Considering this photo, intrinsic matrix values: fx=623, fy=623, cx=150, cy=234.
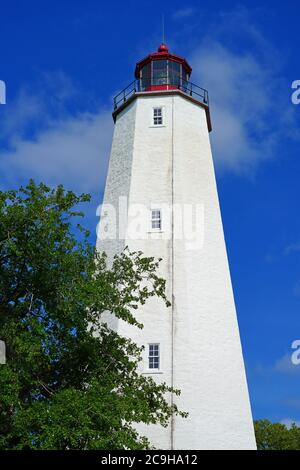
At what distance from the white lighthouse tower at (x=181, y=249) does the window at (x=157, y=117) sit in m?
0.05

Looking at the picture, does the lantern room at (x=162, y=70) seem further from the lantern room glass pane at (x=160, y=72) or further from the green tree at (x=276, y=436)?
the green tree at (x=276, y=436)

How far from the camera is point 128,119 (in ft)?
104

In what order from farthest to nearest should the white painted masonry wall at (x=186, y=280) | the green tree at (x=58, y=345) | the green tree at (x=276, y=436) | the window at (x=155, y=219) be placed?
the green tree at (x=276, y=436)
the window at (x=155, y=219)
the white painted masonry wall at (x=186, y=280)
the green tree at (x=58, y=345)

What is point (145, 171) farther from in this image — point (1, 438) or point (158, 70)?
point (1, 438)

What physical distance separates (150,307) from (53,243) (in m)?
9.22

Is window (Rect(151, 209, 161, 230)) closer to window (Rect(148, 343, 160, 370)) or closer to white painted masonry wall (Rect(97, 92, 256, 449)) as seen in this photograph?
white painted masonry wall (Rect(97, 92, 256, 449))

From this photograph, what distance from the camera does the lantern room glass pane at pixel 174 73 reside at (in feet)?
110

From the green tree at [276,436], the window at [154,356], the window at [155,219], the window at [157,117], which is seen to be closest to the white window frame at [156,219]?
the window at [155,219]

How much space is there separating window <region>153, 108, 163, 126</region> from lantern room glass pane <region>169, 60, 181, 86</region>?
9.66 feet

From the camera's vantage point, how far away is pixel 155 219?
28250mm

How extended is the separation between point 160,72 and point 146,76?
31.5 inches

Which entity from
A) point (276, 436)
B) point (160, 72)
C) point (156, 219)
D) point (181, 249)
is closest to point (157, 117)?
point (160, 72)

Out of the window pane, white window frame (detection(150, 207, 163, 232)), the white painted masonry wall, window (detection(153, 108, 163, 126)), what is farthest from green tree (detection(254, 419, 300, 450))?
Result: window (detection(153, 108, 163, 126))

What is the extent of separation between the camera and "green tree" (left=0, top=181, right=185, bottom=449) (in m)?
16.1
